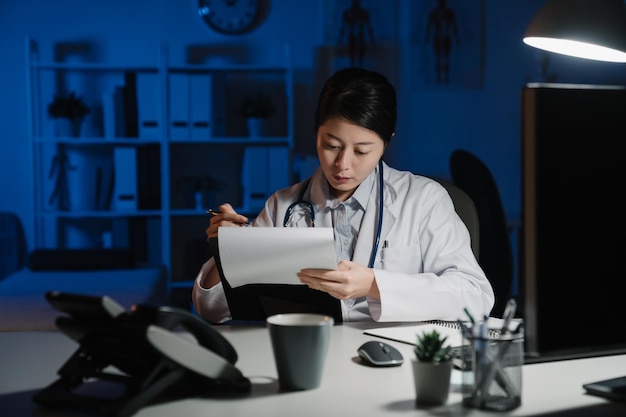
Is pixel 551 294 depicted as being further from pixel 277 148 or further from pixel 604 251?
pixel 277 148

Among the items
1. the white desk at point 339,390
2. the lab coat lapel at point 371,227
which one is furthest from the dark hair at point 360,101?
the white desk at point 339,390

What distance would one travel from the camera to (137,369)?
3.11 ft

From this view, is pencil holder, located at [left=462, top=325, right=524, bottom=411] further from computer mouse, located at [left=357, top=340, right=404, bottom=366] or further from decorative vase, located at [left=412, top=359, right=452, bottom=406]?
A: computer mouse, located at [left=357, top=340, right=404, bottom=366]

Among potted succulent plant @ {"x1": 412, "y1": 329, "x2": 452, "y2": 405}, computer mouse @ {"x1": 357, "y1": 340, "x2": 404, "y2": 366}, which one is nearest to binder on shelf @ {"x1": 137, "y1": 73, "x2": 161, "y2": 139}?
computer mouse @ {"x1": 357, "y1": 340, "x2": 404, "y2": 366}

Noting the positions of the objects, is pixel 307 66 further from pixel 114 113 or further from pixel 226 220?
pixel 226 220

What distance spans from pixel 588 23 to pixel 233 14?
2988mm

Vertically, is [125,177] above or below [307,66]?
below

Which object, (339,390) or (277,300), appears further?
(277,300)

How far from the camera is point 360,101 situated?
1.74 m

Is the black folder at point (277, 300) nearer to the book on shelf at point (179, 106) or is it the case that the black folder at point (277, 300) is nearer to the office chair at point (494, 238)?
the office chair at point (494, 238)

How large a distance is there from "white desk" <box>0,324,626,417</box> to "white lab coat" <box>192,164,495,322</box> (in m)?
0.21

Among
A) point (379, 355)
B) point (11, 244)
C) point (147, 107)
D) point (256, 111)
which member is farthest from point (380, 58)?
point (379, 355)

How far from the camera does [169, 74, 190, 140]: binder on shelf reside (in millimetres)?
4039

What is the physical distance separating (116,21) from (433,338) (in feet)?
12.3
